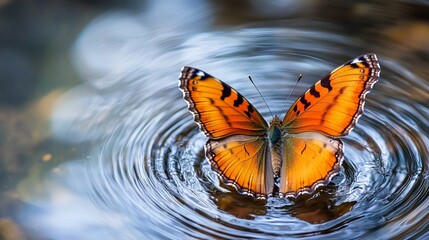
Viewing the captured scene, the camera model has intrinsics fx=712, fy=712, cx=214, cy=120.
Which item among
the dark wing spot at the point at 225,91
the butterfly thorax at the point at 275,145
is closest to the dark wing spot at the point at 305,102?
the butterfly thorax at the point at 275,145

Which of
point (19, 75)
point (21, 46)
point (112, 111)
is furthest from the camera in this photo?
point (21, 46)

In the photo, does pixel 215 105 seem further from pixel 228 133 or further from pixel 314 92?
pixel 314 92

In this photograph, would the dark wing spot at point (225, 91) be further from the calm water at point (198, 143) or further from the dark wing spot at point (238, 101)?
the calm water at point (198, 143)

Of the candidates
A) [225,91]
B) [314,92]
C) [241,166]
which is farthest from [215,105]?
[314,92]

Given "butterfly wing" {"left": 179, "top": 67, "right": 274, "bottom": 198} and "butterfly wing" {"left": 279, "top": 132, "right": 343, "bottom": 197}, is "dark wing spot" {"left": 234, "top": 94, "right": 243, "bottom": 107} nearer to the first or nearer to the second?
"butterfly wing" {"left": 179, "top": 67, "right": 274, "bottom": 198}

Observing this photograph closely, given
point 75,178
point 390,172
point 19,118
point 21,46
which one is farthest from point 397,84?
point 21,46

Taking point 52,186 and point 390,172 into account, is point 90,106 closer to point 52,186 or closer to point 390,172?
point 52,186
